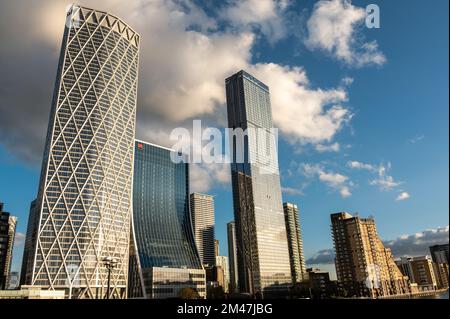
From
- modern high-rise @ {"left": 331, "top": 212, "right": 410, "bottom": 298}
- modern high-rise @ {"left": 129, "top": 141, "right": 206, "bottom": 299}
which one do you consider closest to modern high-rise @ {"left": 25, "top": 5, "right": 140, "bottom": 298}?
modern high-rise @ {"left": 129, "top": 141, "right": 206, "bottom": 299}

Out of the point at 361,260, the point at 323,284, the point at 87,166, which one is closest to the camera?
the point at 87,166

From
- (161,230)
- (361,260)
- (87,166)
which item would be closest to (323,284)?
(361,260)

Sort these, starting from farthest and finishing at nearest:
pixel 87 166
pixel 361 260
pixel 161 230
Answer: pixel 361 260 → pixel 161 230 → pixel 87 166

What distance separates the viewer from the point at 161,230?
486 ft

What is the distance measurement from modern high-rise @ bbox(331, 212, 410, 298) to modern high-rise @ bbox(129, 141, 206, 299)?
72641 mm

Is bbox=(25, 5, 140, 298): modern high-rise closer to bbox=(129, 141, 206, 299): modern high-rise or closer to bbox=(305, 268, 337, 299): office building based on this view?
bbox=(129, 141, 206, 299): modern high-rise

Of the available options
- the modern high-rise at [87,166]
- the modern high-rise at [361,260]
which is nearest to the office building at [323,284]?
the modern high-rise at [361,260]

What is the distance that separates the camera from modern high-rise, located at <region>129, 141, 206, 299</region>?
135 m

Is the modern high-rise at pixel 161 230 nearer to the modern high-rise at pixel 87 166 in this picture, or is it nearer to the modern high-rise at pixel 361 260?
the modern high-rise at pixel 87 166

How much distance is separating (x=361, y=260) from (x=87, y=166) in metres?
129

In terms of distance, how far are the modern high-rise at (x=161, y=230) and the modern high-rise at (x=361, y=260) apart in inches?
2860

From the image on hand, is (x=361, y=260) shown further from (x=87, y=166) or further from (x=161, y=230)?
(x=87, y=166)
